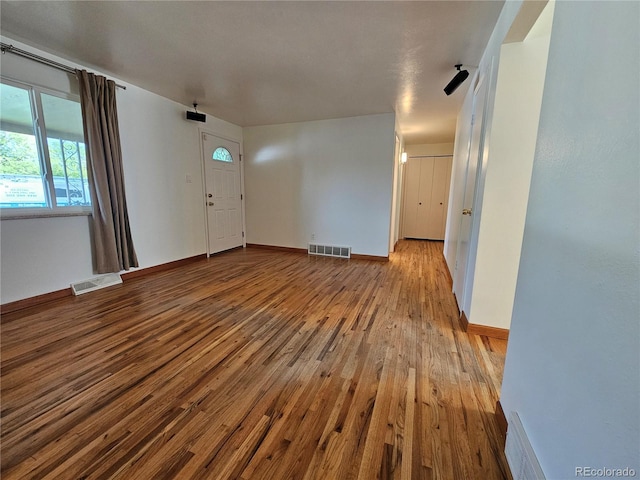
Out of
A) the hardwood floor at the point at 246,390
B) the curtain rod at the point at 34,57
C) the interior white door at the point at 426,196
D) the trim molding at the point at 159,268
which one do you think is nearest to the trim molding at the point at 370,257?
the hardwood floor at the point at 246,390

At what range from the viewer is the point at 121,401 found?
140 cm

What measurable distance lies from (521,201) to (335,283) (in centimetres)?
210

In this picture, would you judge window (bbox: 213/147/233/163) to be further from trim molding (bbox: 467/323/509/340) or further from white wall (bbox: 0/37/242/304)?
trim molding (bbox: 467/323/509/340)

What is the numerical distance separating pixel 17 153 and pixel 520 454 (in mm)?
4106

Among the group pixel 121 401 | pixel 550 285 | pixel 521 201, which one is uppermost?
pixel 521 201

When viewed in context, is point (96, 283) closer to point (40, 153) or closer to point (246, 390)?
point (40, 153)

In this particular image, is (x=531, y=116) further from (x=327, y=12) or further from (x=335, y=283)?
(x=335, y=283)

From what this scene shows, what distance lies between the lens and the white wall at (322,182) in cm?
431

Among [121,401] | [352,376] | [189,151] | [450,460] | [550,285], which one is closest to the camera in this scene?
[550,285]

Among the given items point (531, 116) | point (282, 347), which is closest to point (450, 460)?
point (282, 347)

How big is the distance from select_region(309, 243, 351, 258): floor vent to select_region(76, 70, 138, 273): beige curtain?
2834 millimetres

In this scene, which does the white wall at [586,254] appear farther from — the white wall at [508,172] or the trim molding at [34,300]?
the trim molding at [34,300]

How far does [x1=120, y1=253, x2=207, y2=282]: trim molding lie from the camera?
331 cm

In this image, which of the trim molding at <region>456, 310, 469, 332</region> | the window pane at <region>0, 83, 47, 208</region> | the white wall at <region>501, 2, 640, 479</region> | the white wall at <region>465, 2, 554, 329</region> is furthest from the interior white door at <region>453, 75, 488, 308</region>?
the window pane at <region>0, 83, 47, 208</region>
